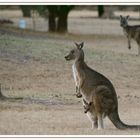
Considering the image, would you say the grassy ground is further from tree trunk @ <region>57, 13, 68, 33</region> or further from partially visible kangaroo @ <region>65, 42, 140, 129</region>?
tree trunk @ <region>57, 13, 68, 33</region>

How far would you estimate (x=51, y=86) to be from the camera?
62.3ft

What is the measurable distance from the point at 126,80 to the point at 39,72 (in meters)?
2.36

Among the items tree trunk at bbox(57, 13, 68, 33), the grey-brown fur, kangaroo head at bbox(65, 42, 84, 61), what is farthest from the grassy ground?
tree trunk at bbox(57, 13, 68, 33)

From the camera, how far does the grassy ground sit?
12289 mm

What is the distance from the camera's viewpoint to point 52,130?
1155 centimetres

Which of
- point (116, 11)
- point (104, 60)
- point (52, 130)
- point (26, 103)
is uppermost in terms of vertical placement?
point (52, 130)

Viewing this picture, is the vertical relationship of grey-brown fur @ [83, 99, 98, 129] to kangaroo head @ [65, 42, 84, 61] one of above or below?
below

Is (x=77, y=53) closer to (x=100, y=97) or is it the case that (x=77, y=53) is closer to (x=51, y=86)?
(x=100, y=97)

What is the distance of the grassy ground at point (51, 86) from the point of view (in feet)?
40.3

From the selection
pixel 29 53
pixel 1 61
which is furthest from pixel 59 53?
pixel 1 61

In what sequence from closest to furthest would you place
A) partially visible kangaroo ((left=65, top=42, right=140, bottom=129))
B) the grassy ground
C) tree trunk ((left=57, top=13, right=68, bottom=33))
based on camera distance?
partially visible kangaroo ((left=65, top=42, right=140, bottom=129)), the grassy ground, tree trunk ((left=57, top=13, right=68, bottom=33))

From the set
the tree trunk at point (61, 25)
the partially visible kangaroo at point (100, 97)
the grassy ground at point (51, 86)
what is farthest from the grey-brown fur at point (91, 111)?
the tree trunk at point (61, 25)

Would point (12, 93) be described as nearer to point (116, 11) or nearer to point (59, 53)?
point (59, 53)

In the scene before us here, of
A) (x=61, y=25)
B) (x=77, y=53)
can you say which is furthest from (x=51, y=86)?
(x=61, y=25)
